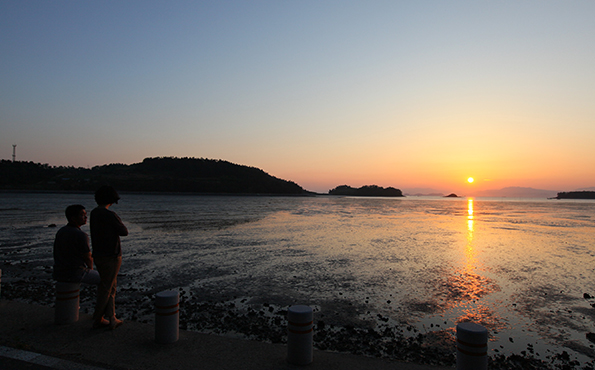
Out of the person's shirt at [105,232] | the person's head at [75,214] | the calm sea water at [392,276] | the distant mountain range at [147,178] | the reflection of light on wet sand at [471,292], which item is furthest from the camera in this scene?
the distant mountain range at [147,178]

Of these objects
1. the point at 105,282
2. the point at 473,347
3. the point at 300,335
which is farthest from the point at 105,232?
the point at 473,347

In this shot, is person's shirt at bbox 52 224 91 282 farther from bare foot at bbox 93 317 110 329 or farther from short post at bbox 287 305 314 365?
short post at bbox 287 305 314 365

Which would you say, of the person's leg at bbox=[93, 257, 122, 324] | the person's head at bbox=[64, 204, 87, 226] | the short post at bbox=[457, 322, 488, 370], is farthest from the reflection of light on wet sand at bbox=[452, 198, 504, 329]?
the person's head at bbox=[64, 204, 87, 226]

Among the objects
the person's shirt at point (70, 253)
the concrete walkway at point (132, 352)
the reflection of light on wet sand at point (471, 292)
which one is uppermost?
the person's shirt at point (70, 253)

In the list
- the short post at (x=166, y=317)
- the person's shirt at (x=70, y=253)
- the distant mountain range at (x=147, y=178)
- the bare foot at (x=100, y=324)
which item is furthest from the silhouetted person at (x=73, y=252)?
the distant mountain range at (x=147, y=178)

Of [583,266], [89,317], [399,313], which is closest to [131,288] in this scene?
[89,317]

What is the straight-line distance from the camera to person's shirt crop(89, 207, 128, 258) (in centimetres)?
528

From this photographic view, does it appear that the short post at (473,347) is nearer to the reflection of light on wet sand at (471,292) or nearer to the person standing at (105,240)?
the reflection of light on wet sand at (471,292)

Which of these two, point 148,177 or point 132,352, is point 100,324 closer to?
point 132,352

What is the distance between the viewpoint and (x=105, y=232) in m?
5.34

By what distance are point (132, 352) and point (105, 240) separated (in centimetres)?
176

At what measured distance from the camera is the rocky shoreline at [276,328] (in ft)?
18.6

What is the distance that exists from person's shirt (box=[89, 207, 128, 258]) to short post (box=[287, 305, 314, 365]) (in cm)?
295

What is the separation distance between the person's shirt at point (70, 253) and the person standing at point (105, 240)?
25 centimetres
